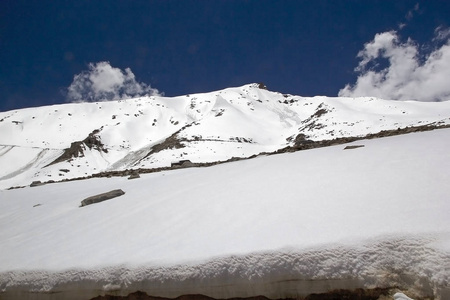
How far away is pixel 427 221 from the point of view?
2.55 meters

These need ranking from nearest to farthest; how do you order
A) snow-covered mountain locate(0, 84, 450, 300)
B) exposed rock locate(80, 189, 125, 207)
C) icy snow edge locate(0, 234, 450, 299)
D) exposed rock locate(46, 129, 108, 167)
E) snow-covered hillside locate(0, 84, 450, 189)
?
icy snow edge locate(0, 234, 450, 299)
snow-covered mountain locate(0, 84, 450, 300)
exposed rock locate(80, 189, 125, 207)
snow-covered hillside locate(0, 84, 450, 189)
exposed rock locate(46, 129, 108, 167)

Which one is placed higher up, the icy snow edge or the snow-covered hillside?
the snow-covered hillside

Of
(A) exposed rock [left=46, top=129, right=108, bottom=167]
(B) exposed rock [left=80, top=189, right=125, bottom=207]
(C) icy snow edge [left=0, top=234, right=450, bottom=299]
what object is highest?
(A) exposed rock [left=46, top=129, right=108, bottom=167]

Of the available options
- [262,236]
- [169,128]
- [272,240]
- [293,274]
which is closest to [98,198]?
[262,236]

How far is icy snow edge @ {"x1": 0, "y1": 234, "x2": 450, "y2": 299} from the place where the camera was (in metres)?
2.28

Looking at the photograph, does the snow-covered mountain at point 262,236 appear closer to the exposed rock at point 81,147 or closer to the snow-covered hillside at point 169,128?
the snow-covered hillside at point 169,128

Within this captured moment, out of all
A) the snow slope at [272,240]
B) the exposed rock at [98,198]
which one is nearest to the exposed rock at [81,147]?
the exposed rock at [98,198]

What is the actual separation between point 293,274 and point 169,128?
57871 millimetres

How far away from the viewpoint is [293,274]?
264 centimetres

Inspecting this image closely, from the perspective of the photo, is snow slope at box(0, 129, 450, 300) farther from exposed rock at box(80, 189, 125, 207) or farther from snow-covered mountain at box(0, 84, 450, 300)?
exposed rock at box(80, 189, 125, 207)

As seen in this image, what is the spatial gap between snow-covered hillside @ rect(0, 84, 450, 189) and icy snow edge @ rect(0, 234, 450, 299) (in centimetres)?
3092

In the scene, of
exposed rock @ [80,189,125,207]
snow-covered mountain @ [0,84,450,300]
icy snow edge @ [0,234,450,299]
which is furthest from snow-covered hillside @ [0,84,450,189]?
icy snow edge @ [0,234,450,299]

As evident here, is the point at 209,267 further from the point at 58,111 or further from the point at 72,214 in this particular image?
the point at 58,111

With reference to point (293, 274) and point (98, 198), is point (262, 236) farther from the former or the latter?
point (98, 198)
